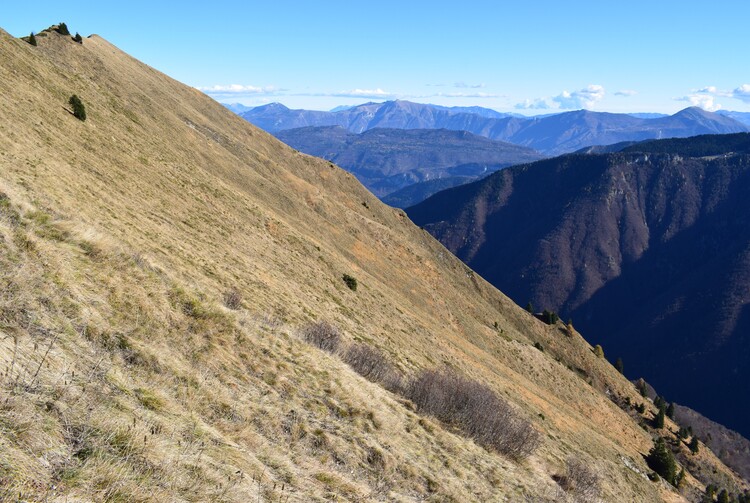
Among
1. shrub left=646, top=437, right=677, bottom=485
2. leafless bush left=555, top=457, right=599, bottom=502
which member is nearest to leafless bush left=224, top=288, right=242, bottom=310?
leafless bush left=555, top=457, right=599, bottom=502

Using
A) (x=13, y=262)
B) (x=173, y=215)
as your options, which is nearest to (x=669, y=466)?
(x=173, y=215)

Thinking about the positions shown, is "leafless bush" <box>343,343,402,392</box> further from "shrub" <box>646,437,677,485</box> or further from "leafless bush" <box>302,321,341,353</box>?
"shrub" <box>646,437,677,485</box>

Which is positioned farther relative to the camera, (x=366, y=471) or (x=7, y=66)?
(x=7, y=66)

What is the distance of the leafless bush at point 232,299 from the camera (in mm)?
19167

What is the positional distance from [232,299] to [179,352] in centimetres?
809

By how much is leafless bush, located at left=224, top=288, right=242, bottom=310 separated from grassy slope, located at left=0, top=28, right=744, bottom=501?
21.9 inches

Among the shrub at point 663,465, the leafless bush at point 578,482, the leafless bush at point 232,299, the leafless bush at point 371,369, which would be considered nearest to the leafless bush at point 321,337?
the leafless bush at point 371,369

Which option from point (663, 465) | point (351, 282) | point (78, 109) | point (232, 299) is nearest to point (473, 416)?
point (232, 299)

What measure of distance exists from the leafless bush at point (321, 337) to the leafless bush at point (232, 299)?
3.20 metres

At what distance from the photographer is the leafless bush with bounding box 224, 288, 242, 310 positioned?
62.9 ft

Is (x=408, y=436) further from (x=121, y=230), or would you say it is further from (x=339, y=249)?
(x=339, y=249)

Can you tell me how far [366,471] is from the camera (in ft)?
36.8

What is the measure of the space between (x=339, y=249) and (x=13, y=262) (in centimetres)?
4608

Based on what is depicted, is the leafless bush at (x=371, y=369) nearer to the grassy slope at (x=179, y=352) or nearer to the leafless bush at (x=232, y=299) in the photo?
the grassy slope at (x=179, y=352)
